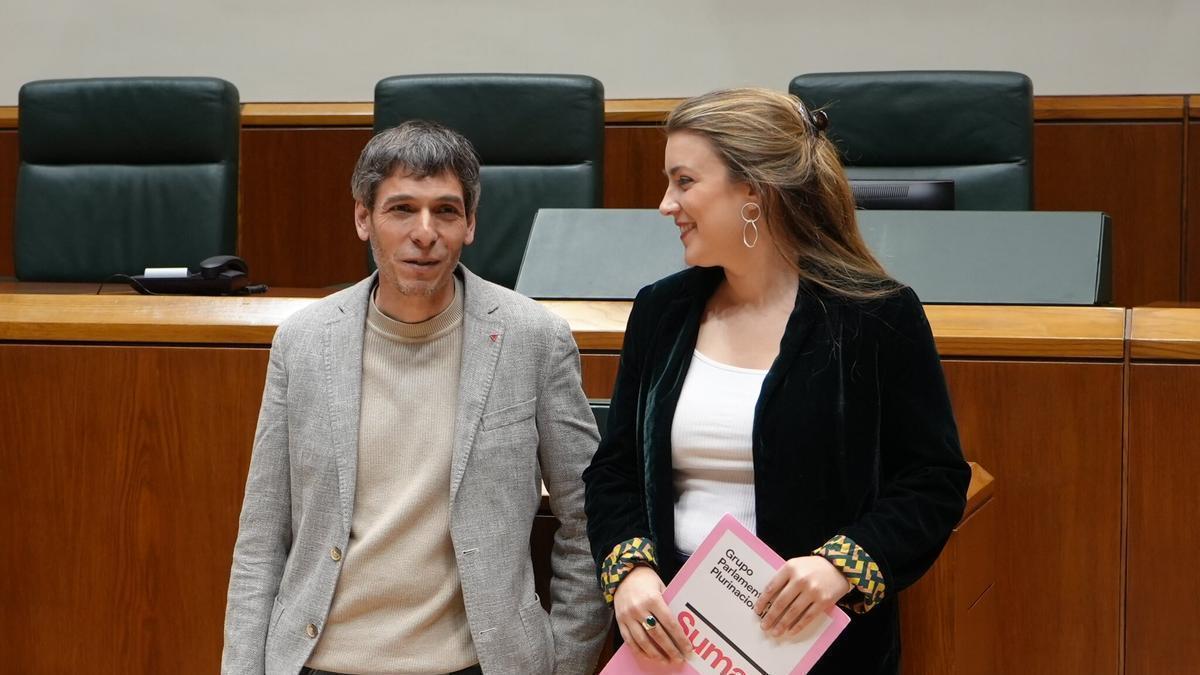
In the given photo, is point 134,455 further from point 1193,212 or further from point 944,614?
point 1193,212

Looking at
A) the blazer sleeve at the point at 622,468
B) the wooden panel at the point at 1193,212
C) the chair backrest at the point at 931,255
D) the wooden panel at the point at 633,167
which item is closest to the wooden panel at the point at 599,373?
the chair backrest at the point at 931,255

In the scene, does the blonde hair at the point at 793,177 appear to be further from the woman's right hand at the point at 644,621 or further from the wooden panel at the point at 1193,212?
Answer: the wooden panel at the point at 1193,212

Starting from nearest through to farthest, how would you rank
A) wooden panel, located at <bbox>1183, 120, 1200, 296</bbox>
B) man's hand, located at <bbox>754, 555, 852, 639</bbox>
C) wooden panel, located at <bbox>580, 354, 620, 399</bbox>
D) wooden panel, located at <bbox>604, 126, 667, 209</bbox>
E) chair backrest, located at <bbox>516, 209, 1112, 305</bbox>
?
man's hand, located at <bbox>754, 555, 852, 639</bbox> < wooden panel, located at <bbox>580, 354, 620, 399</bbox> < chair backrest, located at <bbox>516, 209, 1112, 305</bbox> < wooden panel, located at <bbox>1183, 120, 1200, 296</bbox> < wooden panel, located at <bbox>604, 126, 667, 209</bbox>

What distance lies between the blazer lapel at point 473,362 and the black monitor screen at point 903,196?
0.94 m

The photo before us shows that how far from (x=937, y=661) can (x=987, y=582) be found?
22 centimetres

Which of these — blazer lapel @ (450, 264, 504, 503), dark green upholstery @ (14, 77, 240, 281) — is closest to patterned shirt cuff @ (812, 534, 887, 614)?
blazer lapel @ (450, 264, 504, 503)

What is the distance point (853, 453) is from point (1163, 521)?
604 mm

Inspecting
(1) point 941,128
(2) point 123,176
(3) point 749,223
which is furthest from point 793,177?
(2) point 123,176

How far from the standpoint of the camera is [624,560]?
3.65 feet

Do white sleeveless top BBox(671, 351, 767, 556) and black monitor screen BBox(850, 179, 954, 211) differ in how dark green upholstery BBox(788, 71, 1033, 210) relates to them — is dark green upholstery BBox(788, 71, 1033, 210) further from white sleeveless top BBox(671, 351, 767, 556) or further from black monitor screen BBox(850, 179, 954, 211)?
white sleeveless top BBox(671, 351, 767, 556)

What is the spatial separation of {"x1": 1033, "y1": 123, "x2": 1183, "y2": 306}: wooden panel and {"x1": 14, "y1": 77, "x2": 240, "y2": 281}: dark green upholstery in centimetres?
185

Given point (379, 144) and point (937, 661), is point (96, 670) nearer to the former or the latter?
point (379, 144)

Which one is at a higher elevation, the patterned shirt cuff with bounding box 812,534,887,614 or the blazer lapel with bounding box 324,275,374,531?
the blazer lapel with bounding box 324,275,374,531

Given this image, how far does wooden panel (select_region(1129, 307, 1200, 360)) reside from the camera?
4.91ft
